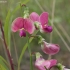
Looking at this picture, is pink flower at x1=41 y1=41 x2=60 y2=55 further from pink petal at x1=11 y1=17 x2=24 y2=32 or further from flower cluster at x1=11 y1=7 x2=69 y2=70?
pink petal at x1=11 y1=17 x2=24 y2=32

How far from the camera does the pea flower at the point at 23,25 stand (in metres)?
0.86

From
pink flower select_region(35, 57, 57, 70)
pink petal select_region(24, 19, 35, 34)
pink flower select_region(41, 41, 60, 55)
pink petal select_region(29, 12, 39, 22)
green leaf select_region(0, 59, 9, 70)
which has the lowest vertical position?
green leaf select_region(0, 59, 9, 70)

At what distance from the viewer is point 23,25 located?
0.87 metres

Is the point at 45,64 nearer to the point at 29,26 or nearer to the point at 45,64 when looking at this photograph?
the point at 45,64

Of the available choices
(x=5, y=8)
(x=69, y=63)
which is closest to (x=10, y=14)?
(x=5, y=8)

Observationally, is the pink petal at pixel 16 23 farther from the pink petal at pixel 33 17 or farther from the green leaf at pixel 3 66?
the green leaf at pixel 3 66

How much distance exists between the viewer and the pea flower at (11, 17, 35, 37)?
0.86 m

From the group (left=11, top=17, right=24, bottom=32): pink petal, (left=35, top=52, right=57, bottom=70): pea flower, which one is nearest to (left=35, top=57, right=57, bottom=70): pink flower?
(left=35, top=52, right=57, bottom=70): pea flower

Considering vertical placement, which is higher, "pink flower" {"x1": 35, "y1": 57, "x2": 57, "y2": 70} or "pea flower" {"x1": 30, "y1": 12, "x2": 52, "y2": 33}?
"pea flower" {"x1": 30, "y1": 12, "x2": 52, "y2": 33}

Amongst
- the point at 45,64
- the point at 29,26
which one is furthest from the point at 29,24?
the point at 45,64

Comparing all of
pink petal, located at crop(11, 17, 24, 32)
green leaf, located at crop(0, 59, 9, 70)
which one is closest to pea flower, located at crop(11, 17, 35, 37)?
pink petal, located at crop(11, 17, 24, 32)

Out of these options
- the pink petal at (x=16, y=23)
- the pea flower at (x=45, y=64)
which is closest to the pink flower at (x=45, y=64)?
the pea flower at (x=45, y=64)

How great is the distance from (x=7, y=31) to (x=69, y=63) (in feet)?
6.36

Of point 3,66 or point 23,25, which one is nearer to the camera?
point 23,25
